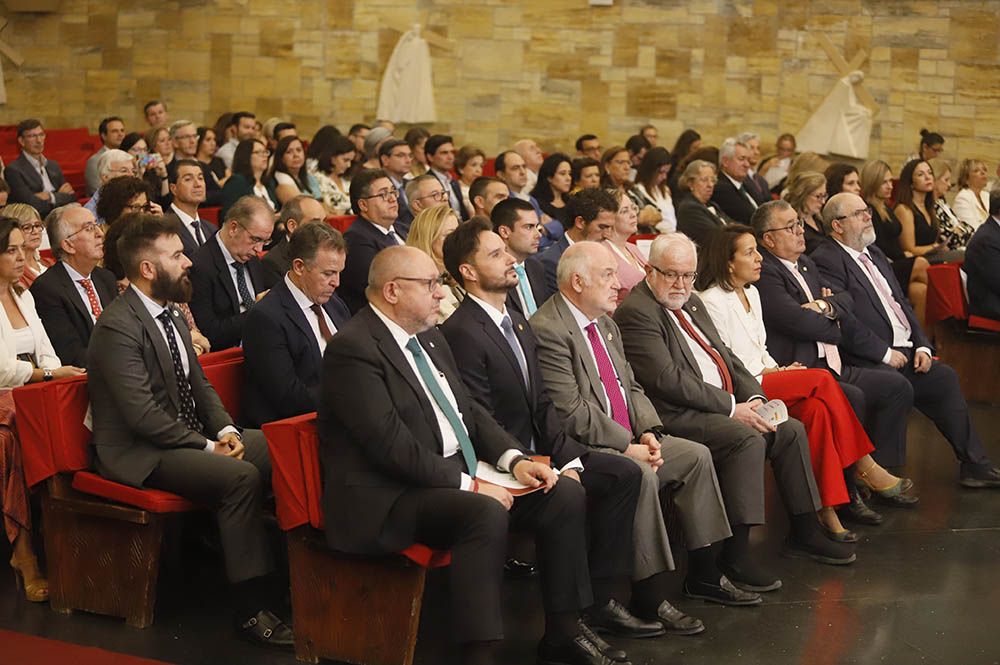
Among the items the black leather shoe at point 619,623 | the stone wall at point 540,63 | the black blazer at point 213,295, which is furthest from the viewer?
the stone wall at point 540,63

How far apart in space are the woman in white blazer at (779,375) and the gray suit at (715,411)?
0.20 metres

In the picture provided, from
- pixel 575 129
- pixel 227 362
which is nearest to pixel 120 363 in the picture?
pixel 227 362

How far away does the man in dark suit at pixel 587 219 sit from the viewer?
A: 6.39 m

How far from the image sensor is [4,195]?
24.0 ft

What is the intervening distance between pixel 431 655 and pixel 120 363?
1352 mm

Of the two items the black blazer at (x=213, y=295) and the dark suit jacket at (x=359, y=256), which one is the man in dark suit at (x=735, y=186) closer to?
the dark suit jacket at (x=359, y=256)

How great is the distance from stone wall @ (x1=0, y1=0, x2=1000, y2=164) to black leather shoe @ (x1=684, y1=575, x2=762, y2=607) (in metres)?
9.58

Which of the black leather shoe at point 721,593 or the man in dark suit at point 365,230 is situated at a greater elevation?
the man in dark suit at point 365,230

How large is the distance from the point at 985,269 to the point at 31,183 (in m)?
7.21

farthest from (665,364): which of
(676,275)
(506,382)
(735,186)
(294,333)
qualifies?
(735,186)

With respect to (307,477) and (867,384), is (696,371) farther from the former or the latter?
(307,477)

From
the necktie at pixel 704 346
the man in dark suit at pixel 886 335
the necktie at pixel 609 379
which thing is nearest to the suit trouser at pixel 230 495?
the necktie at pixel 609 379

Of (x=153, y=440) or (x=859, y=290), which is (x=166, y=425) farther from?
(x=859, y=290)

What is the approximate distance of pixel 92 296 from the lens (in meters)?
5.26
